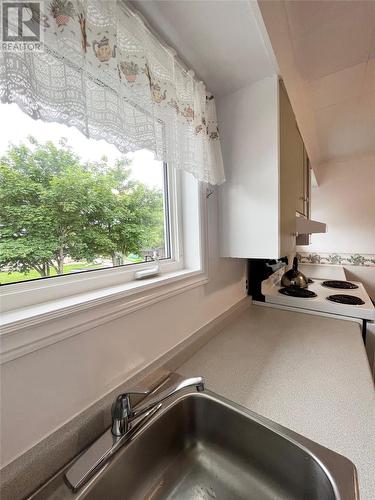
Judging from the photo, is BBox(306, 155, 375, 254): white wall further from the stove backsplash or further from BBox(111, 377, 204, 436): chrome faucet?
BBox(111, 377, 204, 436): chrome faucet

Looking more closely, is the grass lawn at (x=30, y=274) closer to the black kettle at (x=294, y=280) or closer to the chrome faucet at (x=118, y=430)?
the chrome faucet at (x=118, y=430)

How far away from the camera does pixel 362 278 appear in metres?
2.91

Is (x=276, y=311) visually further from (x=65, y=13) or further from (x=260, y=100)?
(x=65, y=13)

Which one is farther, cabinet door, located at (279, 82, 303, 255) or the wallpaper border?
the wallpaper border

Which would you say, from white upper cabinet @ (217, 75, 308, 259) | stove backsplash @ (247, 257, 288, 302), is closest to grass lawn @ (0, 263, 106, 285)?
white upper cabinet @ (217, 75, 308, 259)

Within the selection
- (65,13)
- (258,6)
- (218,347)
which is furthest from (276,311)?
(65,13)

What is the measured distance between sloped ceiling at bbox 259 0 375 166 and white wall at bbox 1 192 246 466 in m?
1.12

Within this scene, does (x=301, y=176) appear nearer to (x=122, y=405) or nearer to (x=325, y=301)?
(x=325, y=301)

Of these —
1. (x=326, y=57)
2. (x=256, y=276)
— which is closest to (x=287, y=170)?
(x=326, y=57)

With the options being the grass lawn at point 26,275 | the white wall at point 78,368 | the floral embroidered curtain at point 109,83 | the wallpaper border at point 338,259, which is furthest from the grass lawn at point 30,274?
the wallpaper border at point 338,259

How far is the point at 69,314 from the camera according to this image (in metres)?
0.53

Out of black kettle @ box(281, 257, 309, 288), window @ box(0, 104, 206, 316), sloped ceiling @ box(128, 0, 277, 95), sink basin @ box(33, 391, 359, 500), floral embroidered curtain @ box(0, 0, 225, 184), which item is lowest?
sink basin @ box(33, 391, 359, 500)

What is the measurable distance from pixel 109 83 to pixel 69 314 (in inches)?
24.5

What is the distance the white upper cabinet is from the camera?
97cm
